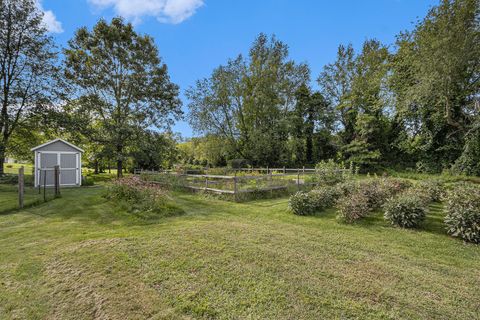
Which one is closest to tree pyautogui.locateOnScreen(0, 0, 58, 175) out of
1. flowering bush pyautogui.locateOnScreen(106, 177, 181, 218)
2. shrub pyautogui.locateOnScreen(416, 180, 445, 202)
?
flowering bush pyautogui.locateOnScreen(106, 177, 181, 218)

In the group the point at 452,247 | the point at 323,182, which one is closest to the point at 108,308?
the point at 452,247

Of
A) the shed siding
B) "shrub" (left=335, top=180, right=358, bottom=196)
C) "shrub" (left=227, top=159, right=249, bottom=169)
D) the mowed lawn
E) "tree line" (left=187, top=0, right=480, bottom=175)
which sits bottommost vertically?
the mowed lawn

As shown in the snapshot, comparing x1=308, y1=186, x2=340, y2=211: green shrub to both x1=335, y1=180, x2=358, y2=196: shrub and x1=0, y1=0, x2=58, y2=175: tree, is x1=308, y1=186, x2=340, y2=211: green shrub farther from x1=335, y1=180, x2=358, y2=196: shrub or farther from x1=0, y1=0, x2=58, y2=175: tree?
x1=0, y1=0, x2=58, y2=175: tree

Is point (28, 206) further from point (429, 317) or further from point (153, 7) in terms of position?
point (429, 317)

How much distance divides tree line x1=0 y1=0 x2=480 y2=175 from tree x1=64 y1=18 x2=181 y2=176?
3.1 inches

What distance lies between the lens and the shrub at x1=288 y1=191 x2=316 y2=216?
6.65 meters

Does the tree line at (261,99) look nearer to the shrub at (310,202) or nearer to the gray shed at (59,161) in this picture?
the gray shed at (59,161)

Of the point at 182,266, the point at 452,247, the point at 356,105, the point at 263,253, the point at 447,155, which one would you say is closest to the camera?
the point at 182,266

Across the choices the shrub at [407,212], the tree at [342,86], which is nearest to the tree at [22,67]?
the shrub at [407,212]

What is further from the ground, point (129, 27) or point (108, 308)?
point (129, 27)

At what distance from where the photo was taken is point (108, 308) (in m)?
2.41

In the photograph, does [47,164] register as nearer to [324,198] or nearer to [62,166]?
[62,166]

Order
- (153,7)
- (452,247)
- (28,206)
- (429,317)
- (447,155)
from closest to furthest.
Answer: (429,317), (452,247), (28,206), (153,7), (447,155)

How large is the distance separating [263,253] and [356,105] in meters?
21.4
